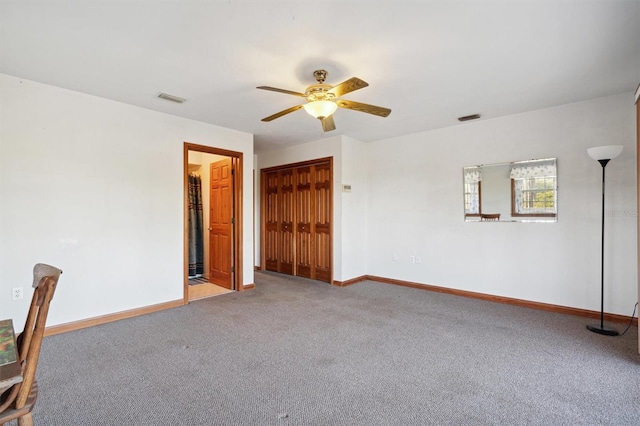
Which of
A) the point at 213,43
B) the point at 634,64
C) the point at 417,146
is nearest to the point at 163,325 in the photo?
the point at 213,43

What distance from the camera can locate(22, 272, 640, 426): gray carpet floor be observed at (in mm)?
1831

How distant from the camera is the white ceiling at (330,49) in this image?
76.2 inches

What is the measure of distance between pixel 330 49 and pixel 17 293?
355 centimetres

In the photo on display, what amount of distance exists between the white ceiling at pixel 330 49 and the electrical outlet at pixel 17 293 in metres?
1.97

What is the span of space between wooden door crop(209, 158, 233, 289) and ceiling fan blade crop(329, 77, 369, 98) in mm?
2807

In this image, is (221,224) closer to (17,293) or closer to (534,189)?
(17,293)

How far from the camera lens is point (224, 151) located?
Answer: 14.8 feet

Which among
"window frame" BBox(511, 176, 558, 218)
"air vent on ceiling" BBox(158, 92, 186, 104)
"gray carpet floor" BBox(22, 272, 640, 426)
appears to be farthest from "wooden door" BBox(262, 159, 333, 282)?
"window frame" BBox(511, 176, 558, 218)

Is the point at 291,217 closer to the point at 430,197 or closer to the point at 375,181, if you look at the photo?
the point at 375,181

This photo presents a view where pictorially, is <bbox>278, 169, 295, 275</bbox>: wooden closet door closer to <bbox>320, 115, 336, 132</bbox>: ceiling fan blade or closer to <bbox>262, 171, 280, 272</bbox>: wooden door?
<bbox>262, 171, 280, 272</bbox>: wooden door

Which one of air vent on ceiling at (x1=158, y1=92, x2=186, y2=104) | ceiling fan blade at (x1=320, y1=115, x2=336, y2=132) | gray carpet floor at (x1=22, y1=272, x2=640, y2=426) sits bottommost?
gray carpet floor at (x1=22, y1=272, x2=640, y2=426)

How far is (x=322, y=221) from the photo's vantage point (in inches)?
209

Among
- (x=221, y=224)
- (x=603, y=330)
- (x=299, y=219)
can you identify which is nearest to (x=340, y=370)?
(x=603, y=330)

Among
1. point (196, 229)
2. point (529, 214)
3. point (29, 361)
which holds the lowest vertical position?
point (29, 361)
